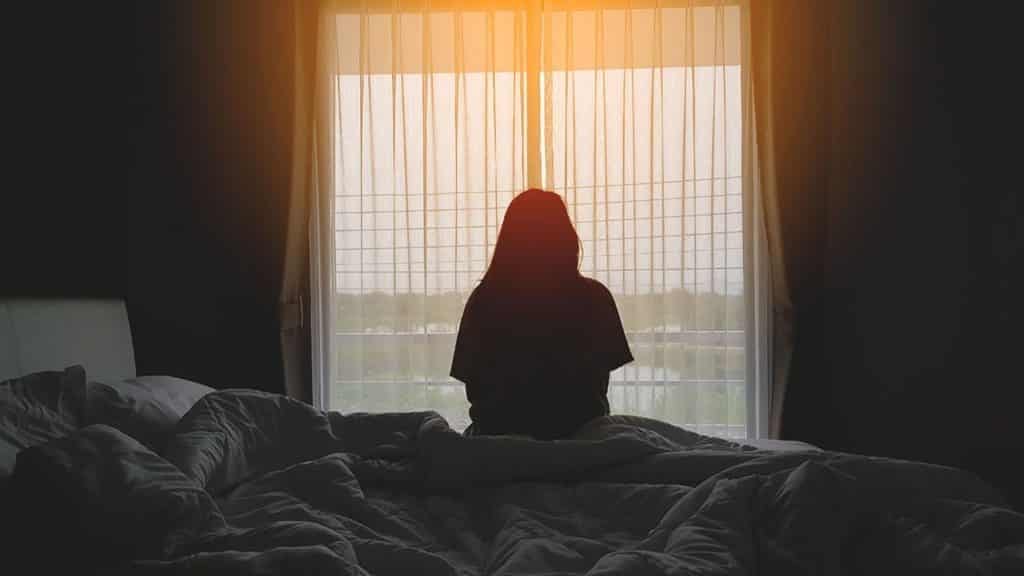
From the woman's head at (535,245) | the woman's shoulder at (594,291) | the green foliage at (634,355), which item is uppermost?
the woman's head at (535,245)

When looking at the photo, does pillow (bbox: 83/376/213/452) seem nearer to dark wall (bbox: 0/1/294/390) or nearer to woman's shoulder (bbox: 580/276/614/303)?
woman's shoulder (bbox: 580/276/614/303)

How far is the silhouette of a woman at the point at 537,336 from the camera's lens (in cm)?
193

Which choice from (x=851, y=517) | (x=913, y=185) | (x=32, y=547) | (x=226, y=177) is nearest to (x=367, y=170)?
(x=226, y=177)

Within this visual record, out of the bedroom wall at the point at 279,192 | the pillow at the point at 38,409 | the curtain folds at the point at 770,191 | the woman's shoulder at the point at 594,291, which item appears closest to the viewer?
the pillow at the point at 38,409

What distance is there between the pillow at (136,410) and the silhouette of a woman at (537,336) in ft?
2.29

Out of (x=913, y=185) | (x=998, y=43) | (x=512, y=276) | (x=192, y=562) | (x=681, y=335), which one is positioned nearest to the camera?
(x=192, y=562)

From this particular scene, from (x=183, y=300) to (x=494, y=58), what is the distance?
160cm

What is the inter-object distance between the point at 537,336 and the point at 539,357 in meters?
0.05

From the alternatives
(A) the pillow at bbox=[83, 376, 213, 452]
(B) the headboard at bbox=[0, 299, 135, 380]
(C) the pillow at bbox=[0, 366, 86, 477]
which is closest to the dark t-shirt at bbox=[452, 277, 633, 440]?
(A) the pillow at bbox=[83, 376, 213, 452]

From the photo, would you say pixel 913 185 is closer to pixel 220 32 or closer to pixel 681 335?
pixel 681 335

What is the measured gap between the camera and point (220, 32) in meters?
3.28

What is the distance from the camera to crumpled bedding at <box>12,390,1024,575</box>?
1.01m

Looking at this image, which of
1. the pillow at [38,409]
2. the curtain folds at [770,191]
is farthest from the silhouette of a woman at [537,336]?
the curtain folds at [770,191]

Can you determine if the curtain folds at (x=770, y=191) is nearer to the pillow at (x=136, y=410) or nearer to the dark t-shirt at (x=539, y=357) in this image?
the dark t-shirt at (x=539, y=357)
